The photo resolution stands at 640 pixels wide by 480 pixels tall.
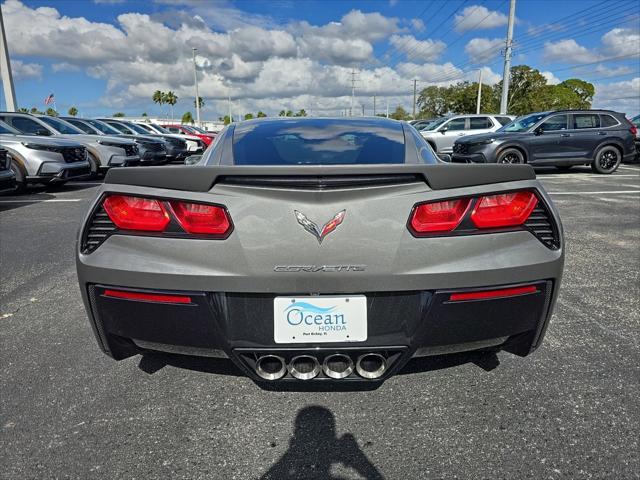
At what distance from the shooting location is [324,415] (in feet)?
6.16

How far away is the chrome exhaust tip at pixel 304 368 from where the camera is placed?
1.63 meters

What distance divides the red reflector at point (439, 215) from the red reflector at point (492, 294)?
250 mm

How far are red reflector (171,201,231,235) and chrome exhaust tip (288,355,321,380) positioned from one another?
0.57 meters

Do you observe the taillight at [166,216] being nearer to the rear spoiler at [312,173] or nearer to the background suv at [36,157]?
the rear spoiler at [312,173]

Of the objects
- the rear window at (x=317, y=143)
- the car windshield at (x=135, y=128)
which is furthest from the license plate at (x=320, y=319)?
the car windshield at (x=135, y=128)

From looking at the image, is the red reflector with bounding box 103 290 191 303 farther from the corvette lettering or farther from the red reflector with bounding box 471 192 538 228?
the red reflector with bounding box 471 192 538 228

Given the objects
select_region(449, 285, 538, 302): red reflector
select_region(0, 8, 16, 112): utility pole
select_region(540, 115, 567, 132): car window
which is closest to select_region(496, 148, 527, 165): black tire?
select_region(540, 115, 567, 132): car window

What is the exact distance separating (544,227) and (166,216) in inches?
58.6

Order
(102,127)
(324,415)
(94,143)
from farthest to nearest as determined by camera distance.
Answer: (102,127), (94,143), (324,415)

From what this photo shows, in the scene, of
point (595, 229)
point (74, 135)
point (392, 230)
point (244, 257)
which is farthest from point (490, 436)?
point (74, 135)

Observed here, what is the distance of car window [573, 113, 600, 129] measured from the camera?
1170 centimetres

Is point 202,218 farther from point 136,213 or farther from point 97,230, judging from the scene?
point 97,230

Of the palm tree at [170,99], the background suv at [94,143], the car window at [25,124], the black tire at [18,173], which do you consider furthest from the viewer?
the palm tree at [170,99]

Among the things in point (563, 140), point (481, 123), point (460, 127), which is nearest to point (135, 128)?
point (460, 127)
